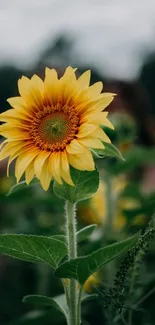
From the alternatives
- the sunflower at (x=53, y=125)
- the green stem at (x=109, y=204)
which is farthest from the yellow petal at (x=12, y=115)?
the green stem at (x=109, y=204)

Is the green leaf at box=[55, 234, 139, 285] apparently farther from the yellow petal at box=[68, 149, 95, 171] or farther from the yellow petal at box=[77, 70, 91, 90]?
the yellow petal at box=[77, 70, 91, 90]

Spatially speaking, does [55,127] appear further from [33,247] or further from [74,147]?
[33,247]

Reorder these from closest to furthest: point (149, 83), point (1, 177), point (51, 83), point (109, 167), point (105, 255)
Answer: point (105, 255), point (51, 83), point (109, 167), point (1, 177), point (149, 83)

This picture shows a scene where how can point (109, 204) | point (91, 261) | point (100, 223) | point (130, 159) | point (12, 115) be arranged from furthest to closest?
point (100, 223) → point (109, 204) → point (130, 159) → point (12, 115) → point (91, 261)

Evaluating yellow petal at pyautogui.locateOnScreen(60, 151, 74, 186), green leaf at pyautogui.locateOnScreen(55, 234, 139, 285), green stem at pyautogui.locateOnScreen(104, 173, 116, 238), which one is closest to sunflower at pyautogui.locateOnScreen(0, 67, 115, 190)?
yellow petal at pyautogui.locateOnScreen(60, 151, 74, 186)

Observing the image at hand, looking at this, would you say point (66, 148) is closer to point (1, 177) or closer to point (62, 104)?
point (62, 104)

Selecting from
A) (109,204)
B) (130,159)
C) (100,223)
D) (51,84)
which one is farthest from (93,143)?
(100,223)

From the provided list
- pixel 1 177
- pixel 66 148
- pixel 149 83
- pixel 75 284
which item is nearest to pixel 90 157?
pixel 66 148
